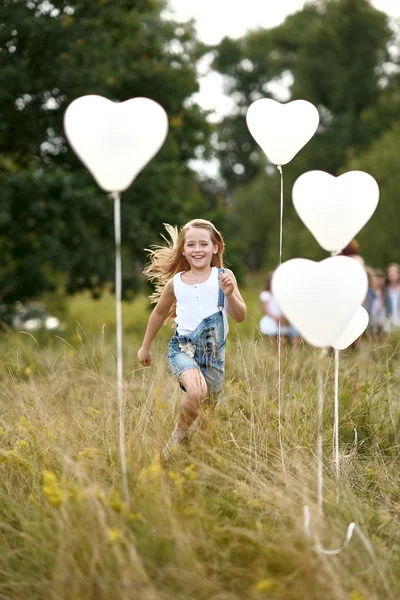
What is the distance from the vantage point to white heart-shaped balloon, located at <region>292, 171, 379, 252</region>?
3553 mm

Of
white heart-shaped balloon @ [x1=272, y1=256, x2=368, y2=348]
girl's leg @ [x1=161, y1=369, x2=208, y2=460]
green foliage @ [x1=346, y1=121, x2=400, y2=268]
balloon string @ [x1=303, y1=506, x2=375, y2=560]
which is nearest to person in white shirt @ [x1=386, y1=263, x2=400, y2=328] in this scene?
girl's leg @ [x1=161, y1=369, x2=208, y2=460]

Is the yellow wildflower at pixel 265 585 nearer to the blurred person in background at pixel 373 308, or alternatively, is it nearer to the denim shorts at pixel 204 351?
the denim shorts at pixel 204 351

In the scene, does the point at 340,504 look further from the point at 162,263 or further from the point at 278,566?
the point at 162,263

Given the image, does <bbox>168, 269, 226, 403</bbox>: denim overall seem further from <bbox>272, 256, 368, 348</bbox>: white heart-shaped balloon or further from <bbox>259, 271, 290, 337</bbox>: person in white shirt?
<bbox>259, 271, 290, 337</bbox>: person in white shirt

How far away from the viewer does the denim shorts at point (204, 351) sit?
399 centimetres

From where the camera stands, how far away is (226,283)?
3754 mm

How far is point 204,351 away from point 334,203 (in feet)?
3.66

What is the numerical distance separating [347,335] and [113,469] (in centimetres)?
150

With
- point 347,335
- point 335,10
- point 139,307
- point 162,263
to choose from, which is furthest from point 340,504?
point 335,10

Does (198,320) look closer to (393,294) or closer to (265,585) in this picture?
Result: (265,585)

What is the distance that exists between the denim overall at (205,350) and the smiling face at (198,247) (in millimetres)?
117

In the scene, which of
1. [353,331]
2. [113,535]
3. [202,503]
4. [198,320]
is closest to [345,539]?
[202,503]

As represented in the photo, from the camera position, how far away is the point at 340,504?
10.7ft

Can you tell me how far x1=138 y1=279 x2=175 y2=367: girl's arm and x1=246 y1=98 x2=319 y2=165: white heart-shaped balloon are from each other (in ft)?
3.42
